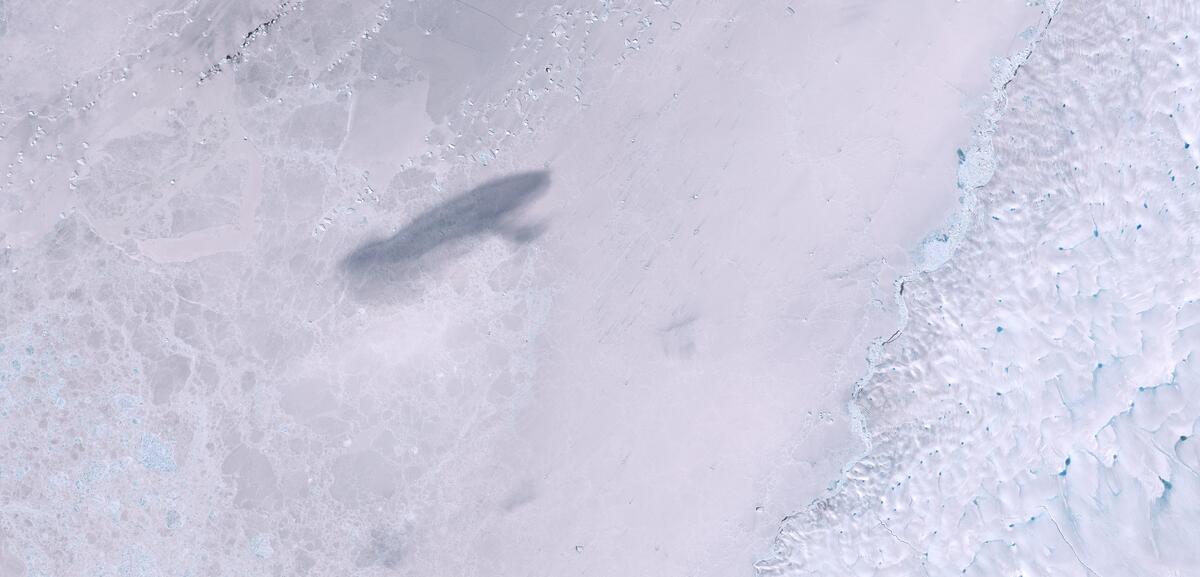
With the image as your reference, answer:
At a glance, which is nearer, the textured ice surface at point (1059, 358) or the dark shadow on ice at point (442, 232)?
the textured ice surface at point (1059, 358)

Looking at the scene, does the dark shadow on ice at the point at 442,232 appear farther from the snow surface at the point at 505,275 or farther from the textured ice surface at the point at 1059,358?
the textured ice surface at the point at 1059,358

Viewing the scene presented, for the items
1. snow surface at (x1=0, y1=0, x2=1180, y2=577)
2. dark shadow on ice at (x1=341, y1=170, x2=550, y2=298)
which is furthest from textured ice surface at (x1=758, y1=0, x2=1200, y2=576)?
dark shadow on ice at (x1=341, y1=170, x2=550, y2=298)

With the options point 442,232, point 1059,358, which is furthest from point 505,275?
point 1059,358

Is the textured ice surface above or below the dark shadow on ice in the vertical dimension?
below

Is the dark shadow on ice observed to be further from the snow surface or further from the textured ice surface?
the textured ice surface

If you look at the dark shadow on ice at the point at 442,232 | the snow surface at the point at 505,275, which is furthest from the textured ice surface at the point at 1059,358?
the dark shadow on ice at the point at 442,232

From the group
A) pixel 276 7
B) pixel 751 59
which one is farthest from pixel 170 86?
pixel 751 59

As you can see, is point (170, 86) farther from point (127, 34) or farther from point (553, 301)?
point (553, 301)

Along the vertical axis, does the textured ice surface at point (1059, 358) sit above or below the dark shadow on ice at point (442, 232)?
below
